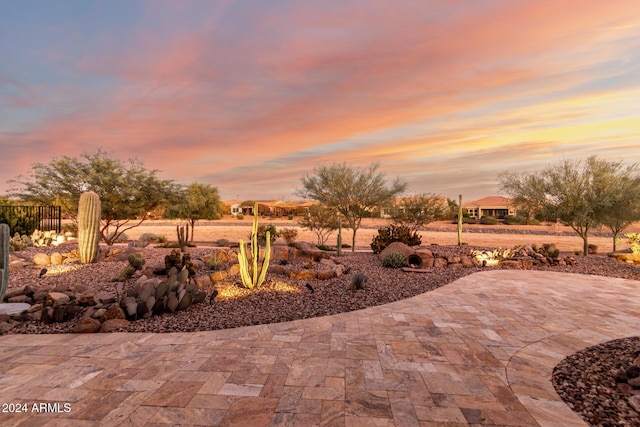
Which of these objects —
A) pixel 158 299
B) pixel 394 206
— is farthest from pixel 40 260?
pixel 394 206

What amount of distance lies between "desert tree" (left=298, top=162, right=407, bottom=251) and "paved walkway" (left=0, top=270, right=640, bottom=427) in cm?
1270

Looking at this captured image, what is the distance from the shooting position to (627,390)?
314cm

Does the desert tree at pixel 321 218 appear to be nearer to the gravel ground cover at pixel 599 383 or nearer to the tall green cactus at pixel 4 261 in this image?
the tall green cactus at pixel 4 261

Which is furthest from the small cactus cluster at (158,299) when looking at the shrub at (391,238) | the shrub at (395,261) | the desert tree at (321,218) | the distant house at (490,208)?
the distant house at (490,208)

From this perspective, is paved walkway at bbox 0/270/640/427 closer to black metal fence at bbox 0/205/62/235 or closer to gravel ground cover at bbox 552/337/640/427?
gravel ground cover at bbox 552/337/640/427

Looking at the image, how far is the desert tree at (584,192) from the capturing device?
13.4m

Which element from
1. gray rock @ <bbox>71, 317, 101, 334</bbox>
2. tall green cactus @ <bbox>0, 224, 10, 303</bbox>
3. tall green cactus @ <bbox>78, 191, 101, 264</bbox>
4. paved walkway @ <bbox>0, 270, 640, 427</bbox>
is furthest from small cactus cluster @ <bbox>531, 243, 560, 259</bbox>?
tall green cactus @ <bbox>78, 191, 101, 264</bbox>

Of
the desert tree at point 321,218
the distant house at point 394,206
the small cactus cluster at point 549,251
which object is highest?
the distant house at point 394,206

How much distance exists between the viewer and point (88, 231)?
418 inches

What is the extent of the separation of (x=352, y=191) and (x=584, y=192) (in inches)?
421

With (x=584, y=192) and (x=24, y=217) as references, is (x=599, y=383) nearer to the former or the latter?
(x=584, y=192)

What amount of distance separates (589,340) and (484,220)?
46.6m

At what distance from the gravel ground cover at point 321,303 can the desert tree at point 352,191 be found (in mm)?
7113

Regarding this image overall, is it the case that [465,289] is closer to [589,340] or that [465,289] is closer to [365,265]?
[589,340]
